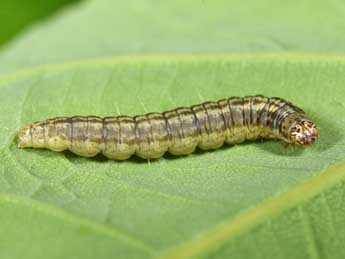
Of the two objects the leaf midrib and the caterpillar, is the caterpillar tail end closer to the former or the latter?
the caterpillar

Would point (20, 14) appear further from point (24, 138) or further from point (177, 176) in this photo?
point (177, 176)

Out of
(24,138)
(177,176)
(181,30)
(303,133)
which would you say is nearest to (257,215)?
(177,176)

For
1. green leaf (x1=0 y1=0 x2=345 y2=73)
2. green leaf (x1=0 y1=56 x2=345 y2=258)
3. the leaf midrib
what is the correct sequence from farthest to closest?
green leaf (x1=0 y1=0 x2=345 y2=73) < green leaf (x1=0 y1=56 x2=345 y2=258) < the leaf midrib

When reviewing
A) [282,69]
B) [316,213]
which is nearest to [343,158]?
[316,213]

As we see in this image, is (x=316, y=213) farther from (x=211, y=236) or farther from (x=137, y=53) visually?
(x=137, y=53)

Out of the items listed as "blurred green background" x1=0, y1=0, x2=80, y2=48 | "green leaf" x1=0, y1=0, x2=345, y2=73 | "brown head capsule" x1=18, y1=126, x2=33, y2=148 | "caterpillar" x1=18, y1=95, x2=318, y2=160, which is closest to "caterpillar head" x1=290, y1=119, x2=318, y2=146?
"caterpillar" x1=18, y1=95, x2=318, y2=160

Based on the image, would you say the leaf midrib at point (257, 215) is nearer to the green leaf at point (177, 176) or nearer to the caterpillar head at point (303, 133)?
the green leaf at point (177, 176)
